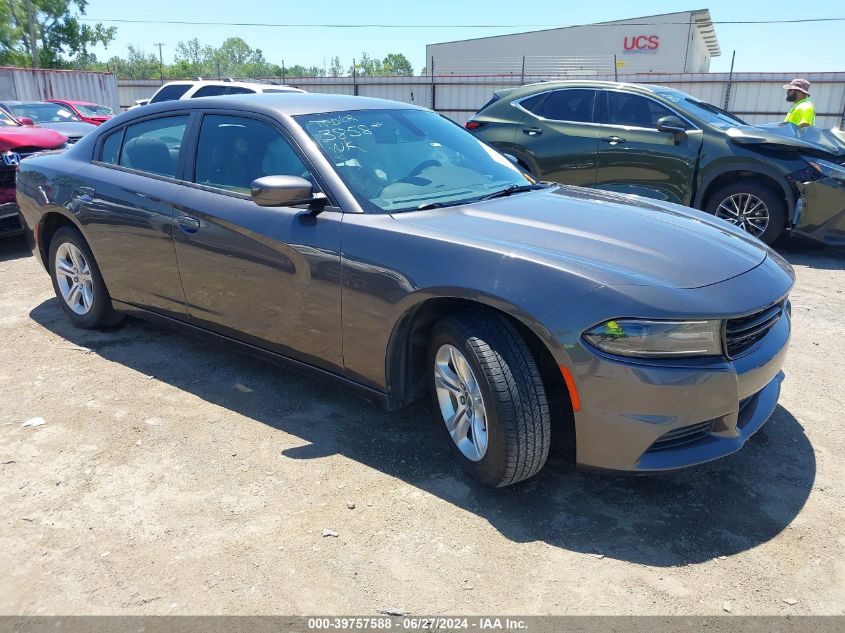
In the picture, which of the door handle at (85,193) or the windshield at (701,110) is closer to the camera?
the door handle at (85,193)

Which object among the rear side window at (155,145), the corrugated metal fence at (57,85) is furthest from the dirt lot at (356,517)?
the corrugated metal fence at (57,85)

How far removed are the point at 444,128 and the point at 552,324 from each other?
77.0 inches

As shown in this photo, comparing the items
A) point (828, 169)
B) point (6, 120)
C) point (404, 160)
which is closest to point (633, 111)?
point (828, 169)

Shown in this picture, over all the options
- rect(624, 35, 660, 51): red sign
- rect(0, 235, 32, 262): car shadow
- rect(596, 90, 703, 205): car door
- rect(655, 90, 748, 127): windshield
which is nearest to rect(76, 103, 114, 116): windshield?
rect(0, 235, 32, 262): car shadow

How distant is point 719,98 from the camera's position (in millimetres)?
17266

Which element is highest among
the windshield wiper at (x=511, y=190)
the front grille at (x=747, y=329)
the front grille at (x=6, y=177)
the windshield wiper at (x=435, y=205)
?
the windshield wiper at (x=511, y=190)

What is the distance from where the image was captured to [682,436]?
2.57 metres

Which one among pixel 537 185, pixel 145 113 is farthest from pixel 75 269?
pixel 537 185

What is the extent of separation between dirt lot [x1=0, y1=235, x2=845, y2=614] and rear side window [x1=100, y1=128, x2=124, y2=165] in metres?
1.51

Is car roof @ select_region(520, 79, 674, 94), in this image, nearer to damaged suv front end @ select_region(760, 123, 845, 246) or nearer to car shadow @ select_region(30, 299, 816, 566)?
damaged suv front end @ select_region(760, 123, 845, 246)

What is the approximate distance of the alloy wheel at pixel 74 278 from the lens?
4656 millimetres

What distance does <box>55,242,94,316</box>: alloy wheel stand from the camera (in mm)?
4656

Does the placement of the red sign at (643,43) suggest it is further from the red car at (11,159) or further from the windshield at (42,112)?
the red car at (11,159)

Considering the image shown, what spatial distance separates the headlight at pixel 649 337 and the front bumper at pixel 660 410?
1.4 inches
